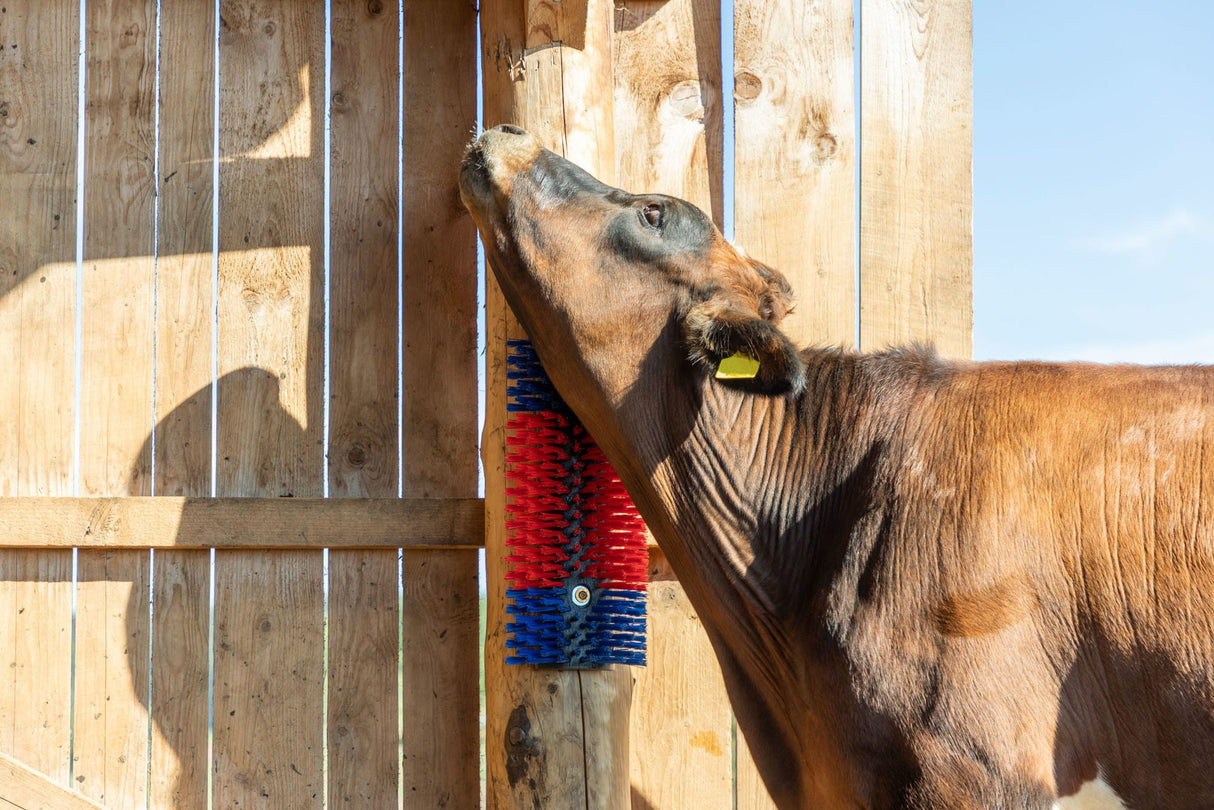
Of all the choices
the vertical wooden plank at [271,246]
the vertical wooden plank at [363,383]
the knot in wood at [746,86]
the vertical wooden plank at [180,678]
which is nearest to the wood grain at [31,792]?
the vertical wooden plank at [180,678]

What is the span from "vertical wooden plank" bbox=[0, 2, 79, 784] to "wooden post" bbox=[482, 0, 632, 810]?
1.56 m

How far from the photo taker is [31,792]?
3.46m

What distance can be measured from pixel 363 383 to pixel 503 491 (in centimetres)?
82

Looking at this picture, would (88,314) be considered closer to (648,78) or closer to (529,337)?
(529,337)

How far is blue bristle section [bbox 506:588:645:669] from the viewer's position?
3031mm

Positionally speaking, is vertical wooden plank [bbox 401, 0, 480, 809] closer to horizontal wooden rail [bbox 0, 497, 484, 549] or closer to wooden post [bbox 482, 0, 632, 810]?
horizontal wooden rail [bbox 0, 497, 484, 549]

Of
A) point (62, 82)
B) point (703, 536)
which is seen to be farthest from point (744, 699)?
point (62, 82)

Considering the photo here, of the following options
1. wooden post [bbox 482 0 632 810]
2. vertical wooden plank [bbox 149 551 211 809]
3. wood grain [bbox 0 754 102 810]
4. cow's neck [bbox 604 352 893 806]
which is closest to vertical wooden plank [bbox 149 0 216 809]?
vertical wooden plank [bbox 149 551 211 809]

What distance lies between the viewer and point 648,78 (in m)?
3.83

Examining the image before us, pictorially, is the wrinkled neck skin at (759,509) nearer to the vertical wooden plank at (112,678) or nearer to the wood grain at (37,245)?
the vertical wooden plank at (112,678)

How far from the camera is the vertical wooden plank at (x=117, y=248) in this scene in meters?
3.65

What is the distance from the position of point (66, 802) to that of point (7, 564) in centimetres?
84

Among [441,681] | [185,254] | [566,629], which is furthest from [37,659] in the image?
[566,629]

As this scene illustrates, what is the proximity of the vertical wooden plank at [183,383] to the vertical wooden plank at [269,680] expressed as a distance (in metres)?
0.07
